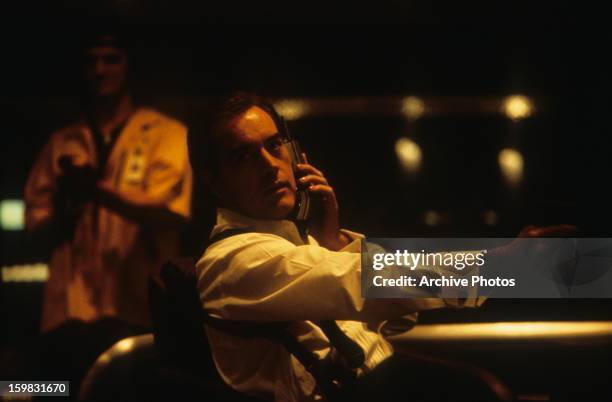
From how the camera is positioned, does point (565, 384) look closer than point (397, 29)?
Yes

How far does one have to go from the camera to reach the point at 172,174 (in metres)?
2.19

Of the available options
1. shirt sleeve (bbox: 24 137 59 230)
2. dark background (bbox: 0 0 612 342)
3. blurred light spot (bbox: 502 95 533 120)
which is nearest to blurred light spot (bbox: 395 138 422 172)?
dark background (bbox: 0 0 612 342)

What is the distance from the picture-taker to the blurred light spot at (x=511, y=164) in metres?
1.97

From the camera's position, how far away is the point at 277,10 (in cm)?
202

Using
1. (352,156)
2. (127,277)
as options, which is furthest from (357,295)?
(127,277)

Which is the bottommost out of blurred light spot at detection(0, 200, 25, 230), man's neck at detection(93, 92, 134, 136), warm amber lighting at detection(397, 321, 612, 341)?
warm amber lighting at detection(397, 321, 612, 341)

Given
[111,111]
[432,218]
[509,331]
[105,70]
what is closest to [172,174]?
[111,111]

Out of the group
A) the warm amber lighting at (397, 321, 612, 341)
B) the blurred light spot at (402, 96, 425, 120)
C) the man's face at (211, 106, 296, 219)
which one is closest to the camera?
the man's face at (211, 106, 296, 219)

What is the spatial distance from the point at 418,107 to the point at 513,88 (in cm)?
27

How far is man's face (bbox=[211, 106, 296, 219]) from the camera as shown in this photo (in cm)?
122

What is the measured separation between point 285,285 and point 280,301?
0.03 metres

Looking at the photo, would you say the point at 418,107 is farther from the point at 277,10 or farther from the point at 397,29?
the point at 277,10

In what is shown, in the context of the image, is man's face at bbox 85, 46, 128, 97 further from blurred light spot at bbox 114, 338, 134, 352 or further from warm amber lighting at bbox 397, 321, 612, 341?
warm amber lighting at bbox 397, 321, 612, 341

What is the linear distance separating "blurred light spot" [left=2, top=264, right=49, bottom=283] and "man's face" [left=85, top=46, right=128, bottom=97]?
0.56 meters
